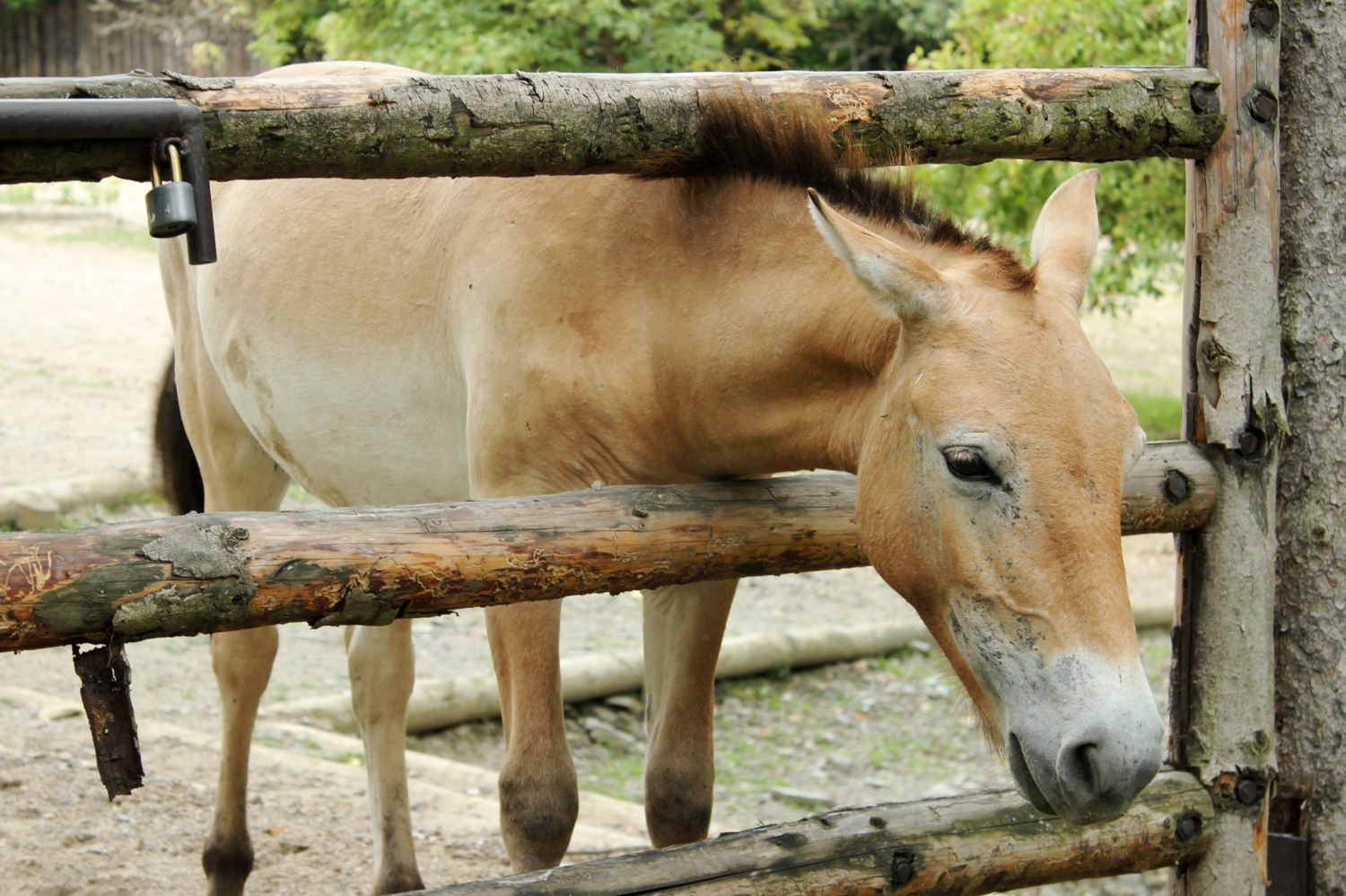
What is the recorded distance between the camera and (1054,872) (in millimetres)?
Result: 2516

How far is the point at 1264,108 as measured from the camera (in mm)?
2584

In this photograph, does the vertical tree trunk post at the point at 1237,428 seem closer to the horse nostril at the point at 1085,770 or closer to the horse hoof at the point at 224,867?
the horse nostril at the point at 1085,770

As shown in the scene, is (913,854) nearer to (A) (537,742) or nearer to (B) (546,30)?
(A) (537,742)

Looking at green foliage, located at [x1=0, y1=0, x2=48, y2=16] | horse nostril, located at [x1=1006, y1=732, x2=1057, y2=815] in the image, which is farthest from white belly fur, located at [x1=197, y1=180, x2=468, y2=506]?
green foliage, located at [x1=0, y1=0, x2=48, y2=16]

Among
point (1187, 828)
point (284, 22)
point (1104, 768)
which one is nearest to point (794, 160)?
point (1104, 768)

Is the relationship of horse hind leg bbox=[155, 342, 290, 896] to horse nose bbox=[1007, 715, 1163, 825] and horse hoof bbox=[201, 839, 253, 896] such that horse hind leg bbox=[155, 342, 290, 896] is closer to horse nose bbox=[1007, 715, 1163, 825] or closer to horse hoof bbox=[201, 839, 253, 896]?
horse hoof bbox=[201, 839, 253, 896]

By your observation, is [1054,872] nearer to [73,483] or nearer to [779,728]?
[779,728]

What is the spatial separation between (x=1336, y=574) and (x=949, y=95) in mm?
1354

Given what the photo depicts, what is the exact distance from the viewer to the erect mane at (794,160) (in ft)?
7.73

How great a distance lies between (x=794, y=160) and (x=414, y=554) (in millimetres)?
1058

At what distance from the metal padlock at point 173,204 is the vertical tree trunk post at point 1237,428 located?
204 cm

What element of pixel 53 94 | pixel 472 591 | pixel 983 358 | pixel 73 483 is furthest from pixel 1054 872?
pixel 73 483

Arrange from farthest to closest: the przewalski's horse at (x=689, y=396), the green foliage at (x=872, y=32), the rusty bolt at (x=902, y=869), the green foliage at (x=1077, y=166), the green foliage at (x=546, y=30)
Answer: the green foliage at (x=872, y=32) < the green foliage at (x=546, y=30) < the green foliage at (x=1077, y=166) < the rusty bolt at (x=902, y=869) < the przewalski's horse at (x=689, y=396)

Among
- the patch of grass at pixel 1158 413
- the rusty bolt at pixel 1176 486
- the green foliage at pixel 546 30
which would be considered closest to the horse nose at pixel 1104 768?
the rusty bolt at pixel 1176 486
